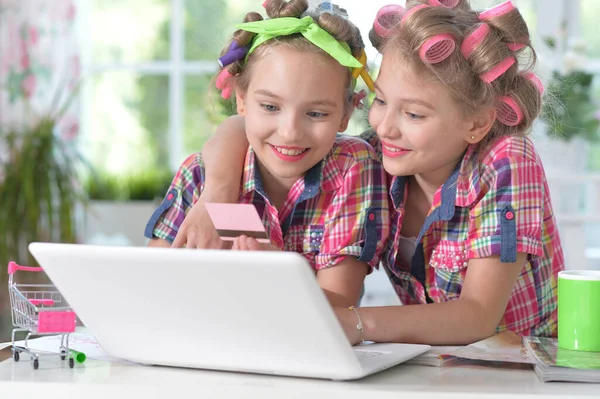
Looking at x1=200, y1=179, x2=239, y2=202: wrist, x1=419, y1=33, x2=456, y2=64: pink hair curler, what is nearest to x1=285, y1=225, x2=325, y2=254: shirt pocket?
x1=200, y1=179, x2=239, y2=202: wrist

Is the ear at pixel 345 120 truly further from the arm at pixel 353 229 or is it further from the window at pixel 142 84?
the window at pixel 142 84

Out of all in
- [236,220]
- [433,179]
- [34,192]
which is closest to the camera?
[236,220]

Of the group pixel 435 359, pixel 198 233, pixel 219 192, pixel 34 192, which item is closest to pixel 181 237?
pixel 198 233

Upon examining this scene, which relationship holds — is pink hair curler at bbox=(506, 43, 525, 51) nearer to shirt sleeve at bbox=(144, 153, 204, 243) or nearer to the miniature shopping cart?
shirt sleeve at bbox=(144, 153, 204, 243)

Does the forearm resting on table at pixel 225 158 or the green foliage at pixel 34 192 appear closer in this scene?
the forearm resting on table at pixel 225 158

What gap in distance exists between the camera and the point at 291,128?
132cm

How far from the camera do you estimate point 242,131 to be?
1.53m

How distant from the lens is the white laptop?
0.83 metres

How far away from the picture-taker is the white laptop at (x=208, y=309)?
83cm

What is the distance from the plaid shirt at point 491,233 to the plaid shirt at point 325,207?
0.05 metres

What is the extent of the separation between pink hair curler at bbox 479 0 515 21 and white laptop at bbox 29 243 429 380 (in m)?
0.58

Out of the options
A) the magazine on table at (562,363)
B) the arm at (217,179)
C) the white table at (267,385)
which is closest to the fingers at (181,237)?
the arm at (217,179)

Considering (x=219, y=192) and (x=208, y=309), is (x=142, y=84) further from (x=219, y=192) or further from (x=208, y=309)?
(x=208, y=309)

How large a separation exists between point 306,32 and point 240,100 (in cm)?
20
